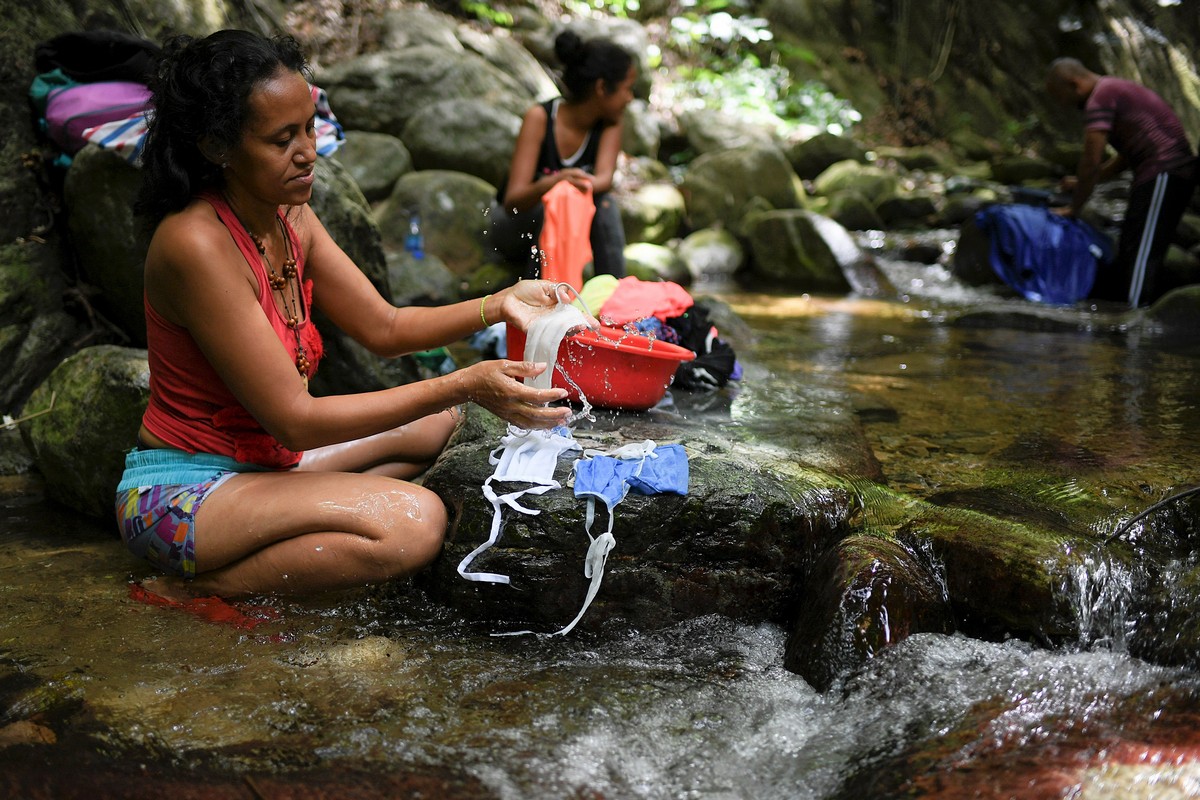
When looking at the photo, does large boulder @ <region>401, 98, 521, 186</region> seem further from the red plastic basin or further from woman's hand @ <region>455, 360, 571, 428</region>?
woman's hand @ <region>455, 360, 571, 428</region>

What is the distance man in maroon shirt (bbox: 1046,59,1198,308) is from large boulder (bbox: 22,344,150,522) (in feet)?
25.6

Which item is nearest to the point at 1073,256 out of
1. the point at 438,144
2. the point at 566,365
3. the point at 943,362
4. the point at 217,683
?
the point at 943,362

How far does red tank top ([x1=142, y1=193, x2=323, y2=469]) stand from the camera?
2.59m

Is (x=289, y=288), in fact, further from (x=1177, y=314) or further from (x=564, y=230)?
(x=1177, y=314)

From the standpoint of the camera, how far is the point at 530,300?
290 cm

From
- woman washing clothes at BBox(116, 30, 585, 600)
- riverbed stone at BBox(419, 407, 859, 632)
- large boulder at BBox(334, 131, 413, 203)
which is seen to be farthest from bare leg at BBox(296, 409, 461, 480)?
large boulder at BBox(334, 131, 413, 203)

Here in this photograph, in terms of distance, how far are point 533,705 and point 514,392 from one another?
781 millimetres

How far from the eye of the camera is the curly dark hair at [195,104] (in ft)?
7.61

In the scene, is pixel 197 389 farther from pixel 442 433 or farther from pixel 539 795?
pixel 539 795

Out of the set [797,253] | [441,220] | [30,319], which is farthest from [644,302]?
[797,253]

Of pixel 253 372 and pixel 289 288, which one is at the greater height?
pixel 289 288

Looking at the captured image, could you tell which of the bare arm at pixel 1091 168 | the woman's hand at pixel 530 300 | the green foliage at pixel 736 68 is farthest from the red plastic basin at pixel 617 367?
the green foliage at pixel 736 68

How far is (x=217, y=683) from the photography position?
2260 mm

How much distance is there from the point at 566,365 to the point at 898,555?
1.38 meters
